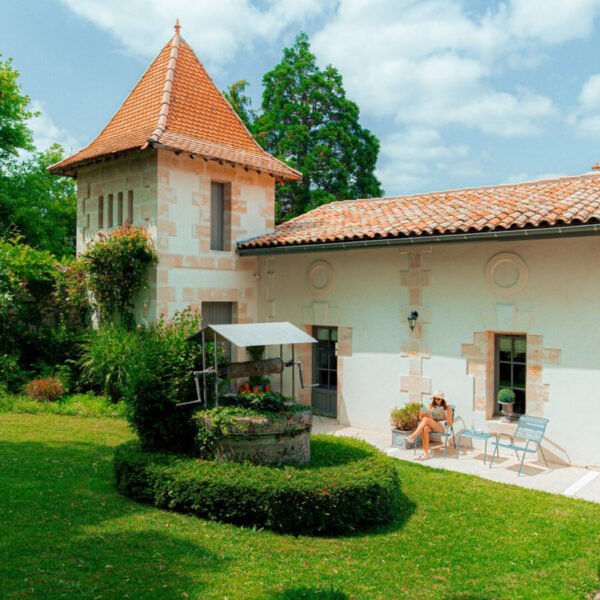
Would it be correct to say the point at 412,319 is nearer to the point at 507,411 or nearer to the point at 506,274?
the point at 506,274

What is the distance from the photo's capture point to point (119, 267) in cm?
1238

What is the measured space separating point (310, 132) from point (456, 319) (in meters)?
20.2

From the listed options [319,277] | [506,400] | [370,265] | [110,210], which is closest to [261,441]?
[506,400]

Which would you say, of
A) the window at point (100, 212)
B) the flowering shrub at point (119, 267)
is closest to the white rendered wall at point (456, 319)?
the flowering shrub at point (119, 267)

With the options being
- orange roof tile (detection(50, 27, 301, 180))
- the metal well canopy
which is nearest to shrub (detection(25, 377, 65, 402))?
orange roof tile (detection(50, 27, 301, 180))

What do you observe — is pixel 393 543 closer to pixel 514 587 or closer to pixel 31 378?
pixel 514 587

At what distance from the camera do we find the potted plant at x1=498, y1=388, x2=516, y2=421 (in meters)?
10.1

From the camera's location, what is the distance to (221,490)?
20.8 feet

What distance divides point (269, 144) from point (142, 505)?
24.1 m

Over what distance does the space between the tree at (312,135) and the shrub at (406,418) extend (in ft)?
57.6

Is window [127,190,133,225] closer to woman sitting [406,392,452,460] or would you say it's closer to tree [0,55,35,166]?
woman sitting [406,392,452,460]

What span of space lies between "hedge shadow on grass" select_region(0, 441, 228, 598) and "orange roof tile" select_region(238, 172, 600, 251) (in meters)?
6.41

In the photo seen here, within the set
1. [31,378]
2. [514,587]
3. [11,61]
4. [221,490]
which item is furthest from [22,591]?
[11,61]

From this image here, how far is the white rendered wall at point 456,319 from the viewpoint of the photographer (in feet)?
31.0
